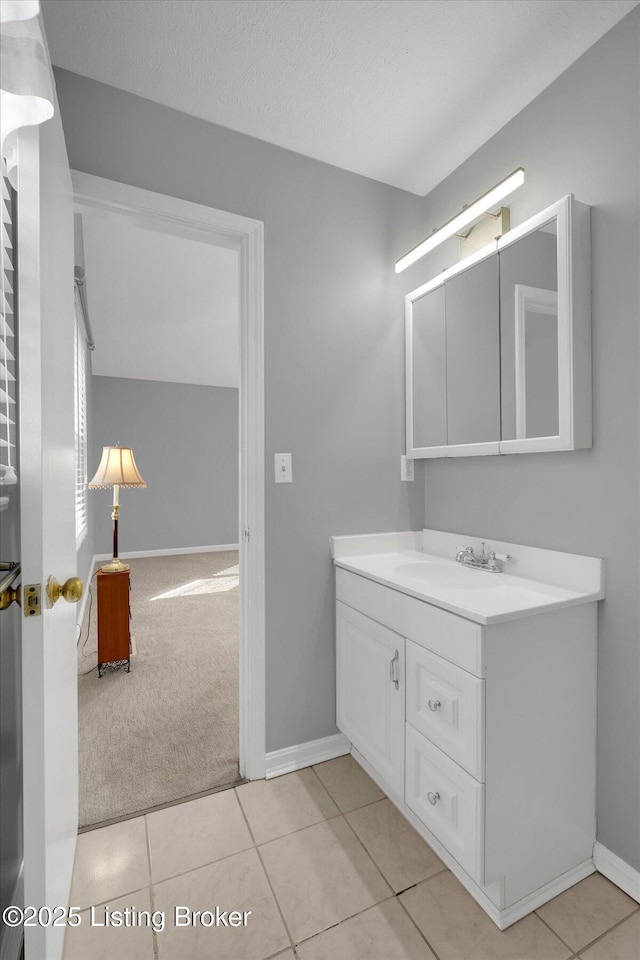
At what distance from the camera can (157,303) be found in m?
4.19

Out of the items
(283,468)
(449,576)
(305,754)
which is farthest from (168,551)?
(449,576)

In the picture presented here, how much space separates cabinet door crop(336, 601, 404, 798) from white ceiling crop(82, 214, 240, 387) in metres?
1.48

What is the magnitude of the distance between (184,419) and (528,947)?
257 inches

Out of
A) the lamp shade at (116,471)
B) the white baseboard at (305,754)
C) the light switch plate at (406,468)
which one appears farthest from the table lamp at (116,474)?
the light switch plate at (406,468)

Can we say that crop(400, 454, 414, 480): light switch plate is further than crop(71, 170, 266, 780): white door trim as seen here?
Yes

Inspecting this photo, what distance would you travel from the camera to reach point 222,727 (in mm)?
2154

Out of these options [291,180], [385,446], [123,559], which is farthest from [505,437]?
[123,559]

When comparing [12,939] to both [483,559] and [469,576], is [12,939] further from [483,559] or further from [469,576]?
[483,559]

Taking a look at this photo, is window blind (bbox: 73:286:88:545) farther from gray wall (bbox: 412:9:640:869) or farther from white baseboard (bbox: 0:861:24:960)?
gray wall (bbox: 412:9:640:869)

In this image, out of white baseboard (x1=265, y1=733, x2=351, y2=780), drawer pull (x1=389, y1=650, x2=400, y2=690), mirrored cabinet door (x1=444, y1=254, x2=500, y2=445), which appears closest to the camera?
drawer pull (x1=389, y1=650, x2=400, y2=690)

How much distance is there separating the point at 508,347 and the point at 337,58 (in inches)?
42.3

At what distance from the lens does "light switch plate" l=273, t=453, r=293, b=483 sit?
185 centimetres

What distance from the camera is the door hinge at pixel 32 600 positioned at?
87 centimetres

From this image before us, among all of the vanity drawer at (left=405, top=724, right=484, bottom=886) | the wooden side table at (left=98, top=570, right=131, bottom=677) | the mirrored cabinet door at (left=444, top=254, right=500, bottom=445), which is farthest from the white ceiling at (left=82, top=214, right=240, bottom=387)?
the vanity drawer at (left=405, top=724, right=484, bottom=886)
